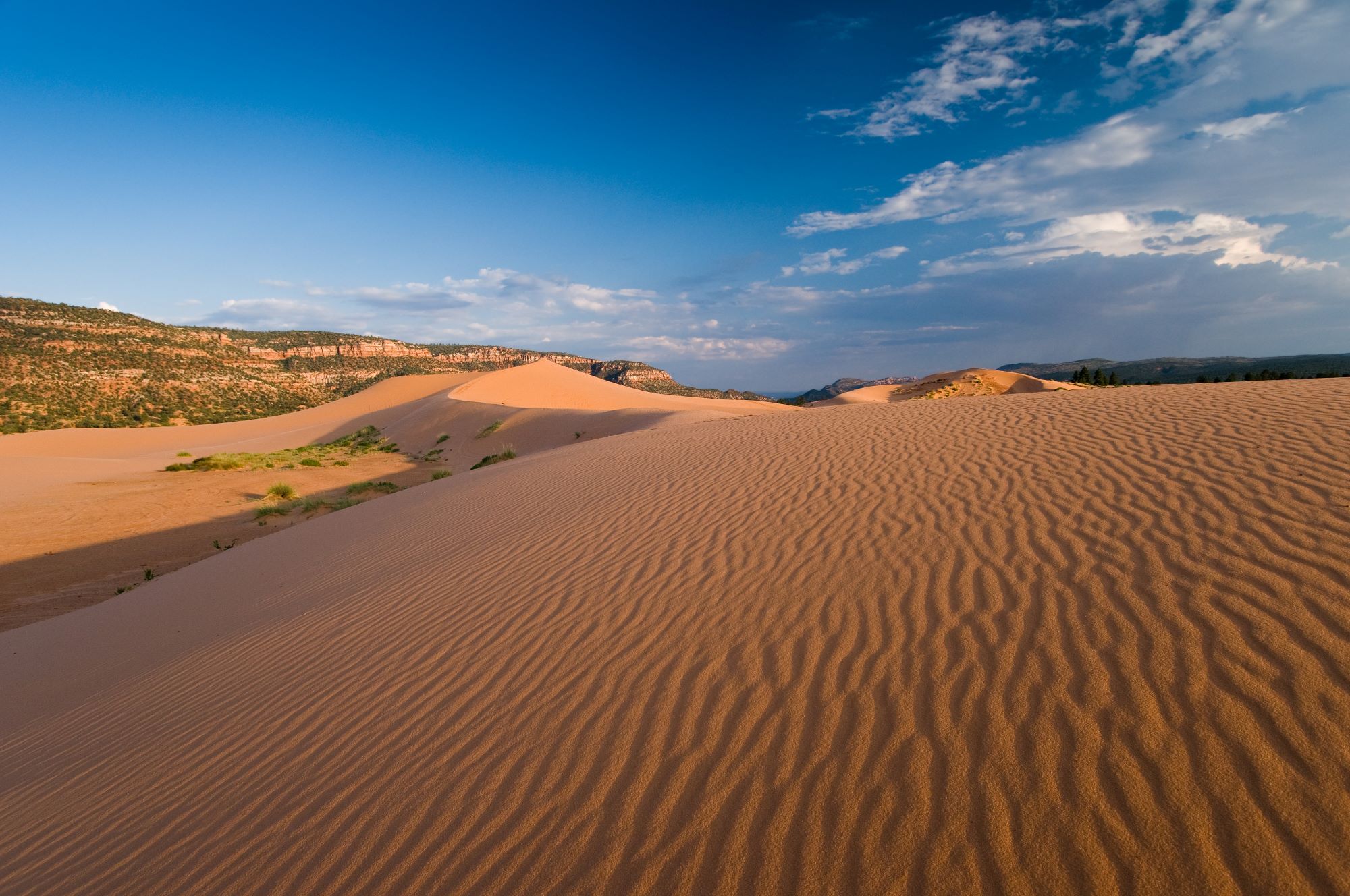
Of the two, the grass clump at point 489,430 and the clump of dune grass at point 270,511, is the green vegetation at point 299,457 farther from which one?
the clump of dune grass at point 270,511

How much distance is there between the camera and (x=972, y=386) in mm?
32625

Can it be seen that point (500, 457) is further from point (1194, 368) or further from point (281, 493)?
point (1194, 368)

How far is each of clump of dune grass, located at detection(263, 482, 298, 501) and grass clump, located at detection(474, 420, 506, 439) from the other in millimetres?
9857

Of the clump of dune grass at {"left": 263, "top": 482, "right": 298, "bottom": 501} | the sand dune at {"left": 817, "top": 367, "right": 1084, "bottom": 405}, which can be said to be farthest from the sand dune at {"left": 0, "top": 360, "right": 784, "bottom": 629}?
the sand dune at {"left": 817, "top": 367, "right": 1084, "bottom": 405}

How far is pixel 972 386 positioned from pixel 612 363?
171ft

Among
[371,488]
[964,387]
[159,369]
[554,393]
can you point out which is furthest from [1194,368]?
[159,369]

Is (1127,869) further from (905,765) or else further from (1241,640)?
(1241,640)

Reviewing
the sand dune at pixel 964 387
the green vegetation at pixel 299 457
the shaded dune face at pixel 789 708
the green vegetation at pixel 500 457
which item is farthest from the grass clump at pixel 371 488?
the sand dune at pixel 964 387

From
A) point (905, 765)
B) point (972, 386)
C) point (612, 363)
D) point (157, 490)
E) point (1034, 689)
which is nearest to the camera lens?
point (905, 765)

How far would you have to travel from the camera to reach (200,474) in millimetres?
18125

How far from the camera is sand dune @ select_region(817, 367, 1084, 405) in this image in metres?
31.9

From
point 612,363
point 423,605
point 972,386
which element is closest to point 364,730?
point 423,605

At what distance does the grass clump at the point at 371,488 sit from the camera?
14992 millimetres

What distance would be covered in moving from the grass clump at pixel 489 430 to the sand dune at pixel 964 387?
1746cm
